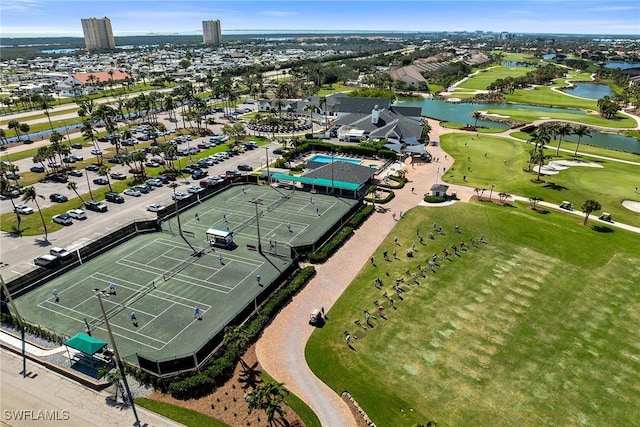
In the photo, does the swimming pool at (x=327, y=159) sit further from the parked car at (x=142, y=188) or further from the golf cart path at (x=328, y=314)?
the parked car at (x=142, y=188)

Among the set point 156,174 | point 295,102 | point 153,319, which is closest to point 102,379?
point 153,319

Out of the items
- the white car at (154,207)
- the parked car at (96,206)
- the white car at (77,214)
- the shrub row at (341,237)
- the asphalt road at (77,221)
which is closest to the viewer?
the shrub row at (341,237)

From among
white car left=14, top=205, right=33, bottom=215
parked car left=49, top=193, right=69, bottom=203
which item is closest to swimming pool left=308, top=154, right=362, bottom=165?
parked car left=49, top=193, right=69, bottom=203

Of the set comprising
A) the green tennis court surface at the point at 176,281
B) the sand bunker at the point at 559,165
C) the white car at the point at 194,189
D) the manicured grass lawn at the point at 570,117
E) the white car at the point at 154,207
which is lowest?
the green tennis court surface at the point at 176,281

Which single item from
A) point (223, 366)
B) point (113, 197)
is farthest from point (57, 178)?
point (223, 366)

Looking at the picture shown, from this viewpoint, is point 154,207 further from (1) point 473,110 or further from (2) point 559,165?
(1) point 473,110

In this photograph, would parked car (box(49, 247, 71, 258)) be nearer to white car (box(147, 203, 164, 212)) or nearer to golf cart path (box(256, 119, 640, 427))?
white car (box(147, 203, 164, 212))

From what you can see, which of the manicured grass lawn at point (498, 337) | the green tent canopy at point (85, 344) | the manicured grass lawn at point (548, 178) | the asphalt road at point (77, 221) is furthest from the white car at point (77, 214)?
the manicured grass lawn at point (548, 178)
